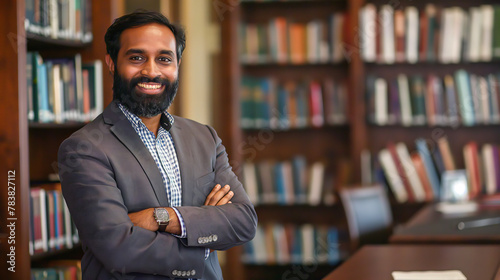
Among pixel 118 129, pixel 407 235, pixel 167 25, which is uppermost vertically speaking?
pixel 167 25

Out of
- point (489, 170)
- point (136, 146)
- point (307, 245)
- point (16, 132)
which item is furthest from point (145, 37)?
point (489, 170)

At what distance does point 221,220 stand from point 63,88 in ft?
4.65

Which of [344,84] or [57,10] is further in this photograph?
[344,84]

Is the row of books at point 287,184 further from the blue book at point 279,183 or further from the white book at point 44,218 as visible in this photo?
the white book at point 44,218

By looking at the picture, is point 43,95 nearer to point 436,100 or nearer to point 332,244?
point 332,244

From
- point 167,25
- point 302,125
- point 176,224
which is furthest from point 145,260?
point 302,125

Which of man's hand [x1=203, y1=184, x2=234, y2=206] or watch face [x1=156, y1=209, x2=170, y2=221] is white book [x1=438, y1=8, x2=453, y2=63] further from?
watch face [x1=156, y1=209, x2=170, y2=221]

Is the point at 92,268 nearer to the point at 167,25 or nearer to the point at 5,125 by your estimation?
the point at 167,25

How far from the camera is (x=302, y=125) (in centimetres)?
443

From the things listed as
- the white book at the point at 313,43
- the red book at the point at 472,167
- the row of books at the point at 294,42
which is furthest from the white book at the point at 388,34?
the red book at the point at 472,167

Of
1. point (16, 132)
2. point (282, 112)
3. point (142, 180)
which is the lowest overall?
point (142, 180)

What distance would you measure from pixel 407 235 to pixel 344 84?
6.61 feet

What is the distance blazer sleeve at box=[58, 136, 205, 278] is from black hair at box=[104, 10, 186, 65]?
278 millimetres

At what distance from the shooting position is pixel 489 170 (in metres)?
4.26
